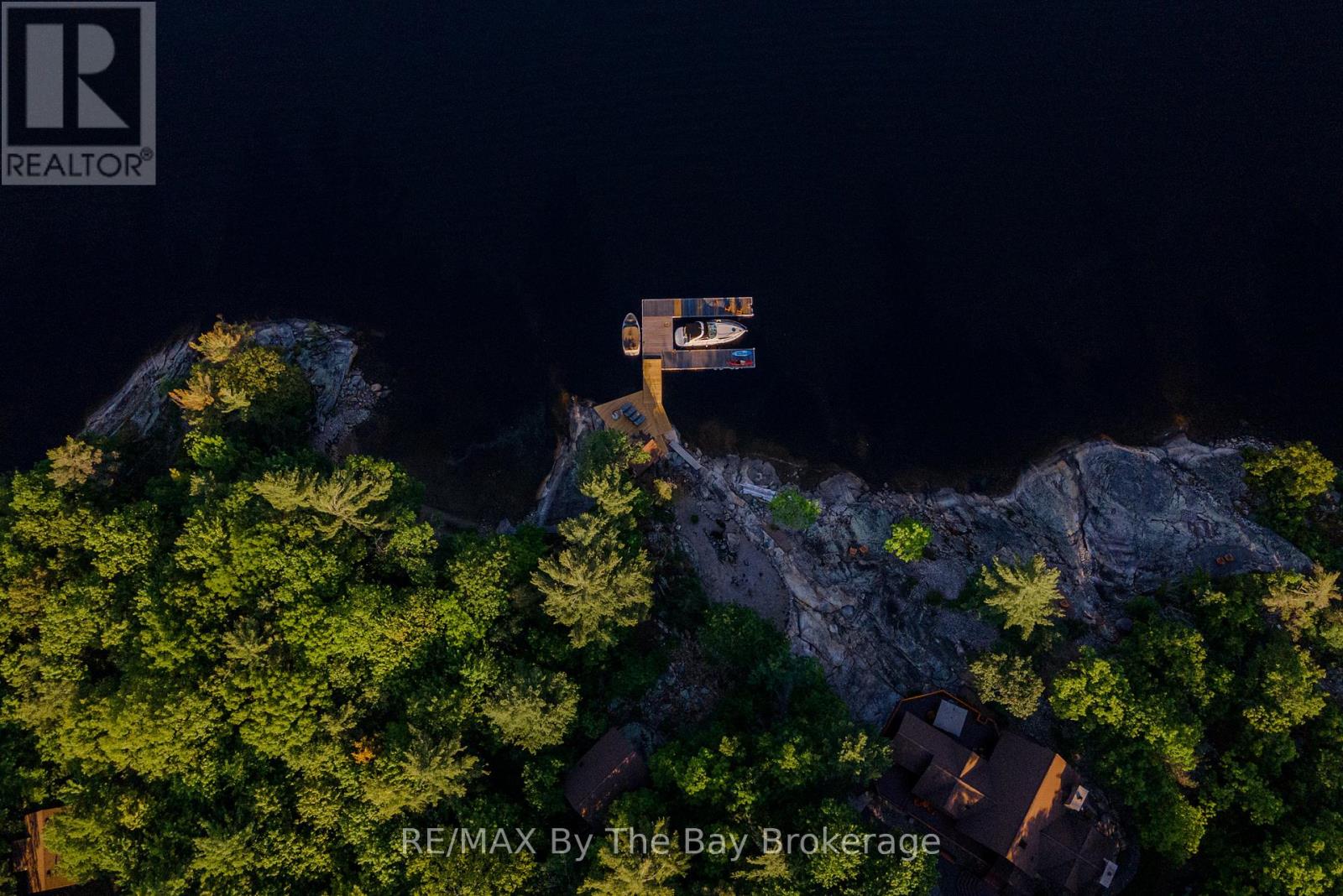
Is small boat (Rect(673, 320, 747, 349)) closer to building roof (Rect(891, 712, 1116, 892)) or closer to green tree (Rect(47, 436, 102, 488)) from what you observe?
building roof (Rect(891, 712, 1116, 892))

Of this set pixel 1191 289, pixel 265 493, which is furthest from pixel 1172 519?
pixel 265 493

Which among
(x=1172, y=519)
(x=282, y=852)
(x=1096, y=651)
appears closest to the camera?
(x=282, y=852)

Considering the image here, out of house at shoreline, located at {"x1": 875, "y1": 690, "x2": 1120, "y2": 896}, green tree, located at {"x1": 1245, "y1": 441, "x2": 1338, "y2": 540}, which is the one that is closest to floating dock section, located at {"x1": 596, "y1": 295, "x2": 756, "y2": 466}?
house at shoreline, located at {"x1": 875, "y1": 690, "x2": 1120, "y2": 896}

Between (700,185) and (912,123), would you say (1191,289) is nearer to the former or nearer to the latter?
(912,123)

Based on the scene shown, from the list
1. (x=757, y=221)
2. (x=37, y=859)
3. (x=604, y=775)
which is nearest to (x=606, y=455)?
(x=604, y=775)

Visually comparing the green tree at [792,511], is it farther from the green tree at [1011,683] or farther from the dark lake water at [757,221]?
the green tree at [1011,683]

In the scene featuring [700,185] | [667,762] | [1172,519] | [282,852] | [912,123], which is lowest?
[282,852]
